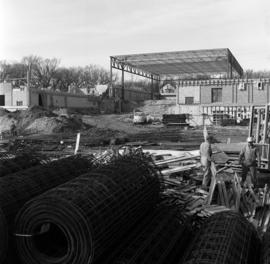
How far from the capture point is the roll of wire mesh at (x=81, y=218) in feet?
13.5

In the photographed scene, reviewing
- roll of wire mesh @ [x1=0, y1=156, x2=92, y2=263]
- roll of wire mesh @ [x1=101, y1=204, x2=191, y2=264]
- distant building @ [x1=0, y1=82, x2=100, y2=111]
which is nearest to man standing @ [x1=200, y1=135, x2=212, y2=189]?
roll of wire mesh @ [x1=101, y1=204, x2=191, y2=264]

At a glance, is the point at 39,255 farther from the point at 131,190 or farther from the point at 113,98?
the point at 113,98

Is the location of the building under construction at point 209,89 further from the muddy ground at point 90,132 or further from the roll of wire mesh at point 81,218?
the roll of wire mesh at point 81,218

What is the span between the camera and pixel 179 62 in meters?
50.2

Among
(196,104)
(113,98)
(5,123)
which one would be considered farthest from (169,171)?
(113,98)

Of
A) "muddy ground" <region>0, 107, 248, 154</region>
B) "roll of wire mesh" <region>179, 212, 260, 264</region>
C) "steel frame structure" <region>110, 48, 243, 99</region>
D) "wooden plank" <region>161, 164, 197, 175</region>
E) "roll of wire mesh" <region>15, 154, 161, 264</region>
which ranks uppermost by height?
"steel frame structure" <region>110, 48, 243, 99</region>

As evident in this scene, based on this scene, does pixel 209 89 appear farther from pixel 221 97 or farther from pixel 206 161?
pixel 206 161

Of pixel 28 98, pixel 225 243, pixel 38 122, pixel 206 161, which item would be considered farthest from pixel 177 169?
pixel 28 98

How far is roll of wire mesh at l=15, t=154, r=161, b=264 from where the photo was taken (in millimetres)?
4102

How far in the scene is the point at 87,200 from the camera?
434cm

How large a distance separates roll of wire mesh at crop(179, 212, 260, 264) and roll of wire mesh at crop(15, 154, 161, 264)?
926mm

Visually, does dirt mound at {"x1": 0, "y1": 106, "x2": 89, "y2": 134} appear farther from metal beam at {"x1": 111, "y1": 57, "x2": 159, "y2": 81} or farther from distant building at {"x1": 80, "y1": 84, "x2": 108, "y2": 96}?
distant building at {"x1": 80, "y1": 84, "x2": 108, "y2": 96}

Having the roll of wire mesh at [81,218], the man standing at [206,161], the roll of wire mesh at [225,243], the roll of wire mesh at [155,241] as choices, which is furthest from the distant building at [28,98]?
the roll of wire mesh at [225,243]

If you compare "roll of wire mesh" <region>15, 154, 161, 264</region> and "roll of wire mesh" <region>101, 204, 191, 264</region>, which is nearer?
"roll of wire mesh" <region>15, 154, 161, 264</region>
